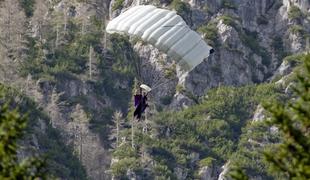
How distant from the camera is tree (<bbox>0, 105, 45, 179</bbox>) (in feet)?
118

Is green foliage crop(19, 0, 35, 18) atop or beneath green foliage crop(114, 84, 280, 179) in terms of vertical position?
atop

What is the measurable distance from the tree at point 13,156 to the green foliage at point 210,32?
112 m

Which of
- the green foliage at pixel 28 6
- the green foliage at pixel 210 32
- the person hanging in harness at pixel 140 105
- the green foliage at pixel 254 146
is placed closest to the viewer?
the person hanging in harness at pixel 140 105

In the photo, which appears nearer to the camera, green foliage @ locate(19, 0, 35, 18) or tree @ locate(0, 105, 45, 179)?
tree @ locate(0, 105, 45, 179)

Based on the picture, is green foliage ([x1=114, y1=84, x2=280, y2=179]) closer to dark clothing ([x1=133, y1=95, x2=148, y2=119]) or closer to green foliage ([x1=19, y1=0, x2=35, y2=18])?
green foliage ([x1=19, y1=0, x2=35, y2=18])

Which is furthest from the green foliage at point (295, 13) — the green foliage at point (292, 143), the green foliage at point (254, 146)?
the green foliage at point (292, 143)

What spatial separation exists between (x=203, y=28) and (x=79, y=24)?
13285 millimetres

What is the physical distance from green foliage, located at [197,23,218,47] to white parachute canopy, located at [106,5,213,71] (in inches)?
2922

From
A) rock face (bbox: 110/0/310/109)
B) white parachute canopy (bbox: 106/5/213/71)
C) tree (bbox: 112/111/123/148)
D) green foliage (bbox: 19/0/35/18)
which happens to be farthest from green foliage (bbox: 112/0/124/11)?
white parachute canopy (bbox: 106/5/213/71)

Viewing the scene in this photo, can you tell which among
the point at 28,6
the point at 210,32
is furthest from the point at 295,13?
the point at 28,6

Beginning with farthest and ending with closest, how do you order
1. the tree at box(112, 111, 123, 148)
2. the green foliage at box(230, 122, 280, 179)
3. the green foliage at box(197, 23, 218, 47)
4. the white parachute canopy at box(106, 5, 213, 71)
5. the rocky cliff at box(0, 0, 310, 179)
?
the green foliage at box(197, 23, 218, 47) → the rocky cliff at box(0, 0, 310, 179) → the tree at box(112, 111, 123, 148) → the green foliage at box(230, 122, 280, 179) → the white parachute canopy at box(106, 5, 213, 71)

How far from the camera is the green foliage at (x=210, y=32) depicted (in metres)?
149

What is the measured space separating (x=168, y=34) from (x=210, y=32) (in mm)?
79454

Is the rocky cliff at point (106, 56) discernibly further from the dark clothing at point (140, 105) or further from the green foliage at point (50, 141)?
the dark clothing at point (140, 105)
